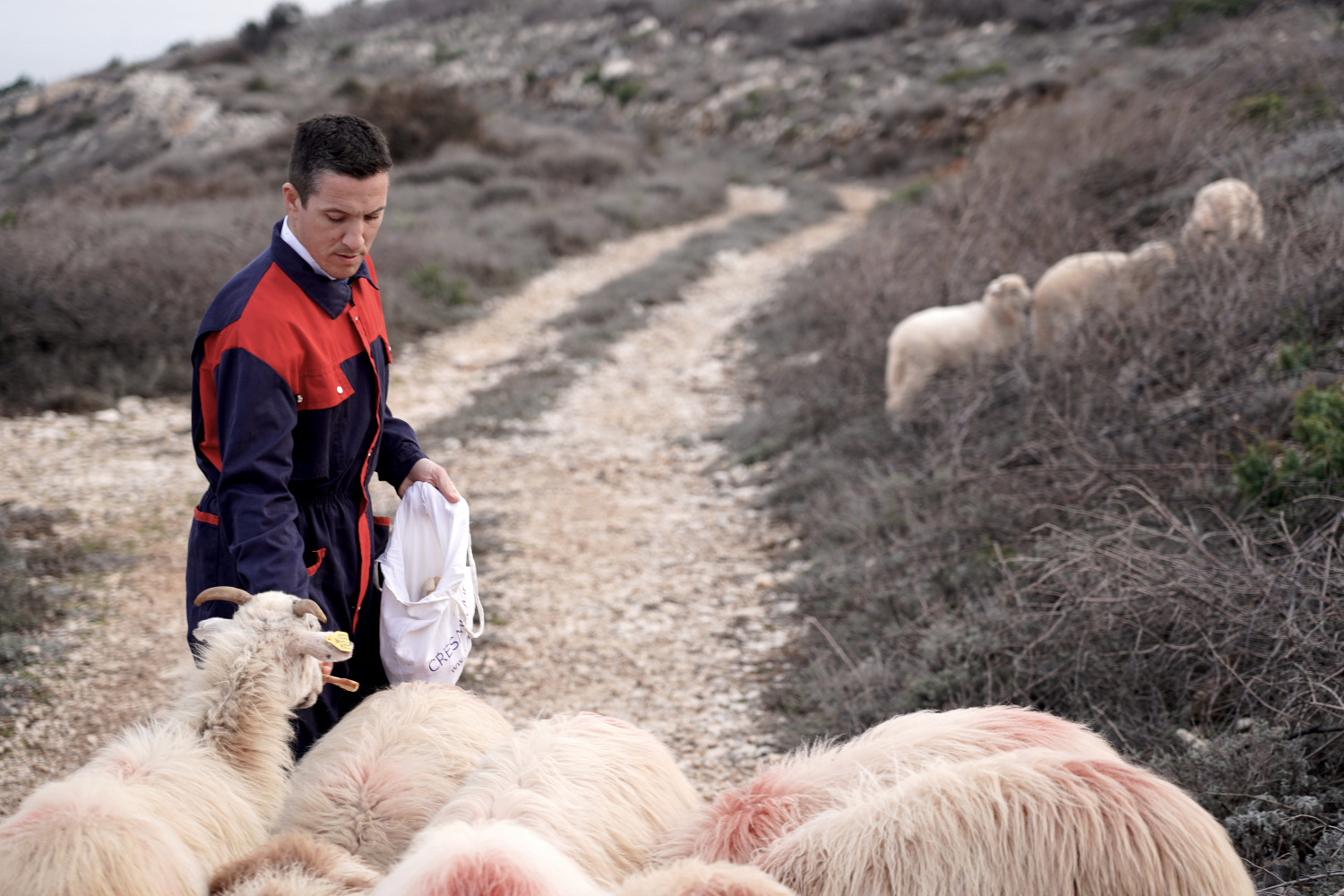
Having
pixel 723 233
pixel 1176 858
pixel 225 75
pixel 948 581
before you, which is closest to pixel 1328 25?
pixel 723 233

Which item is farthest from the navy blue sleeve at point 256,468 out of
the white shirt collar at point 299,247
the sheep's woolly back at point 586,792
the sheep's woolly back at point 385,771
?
the sheep's woolly back at point 586,792

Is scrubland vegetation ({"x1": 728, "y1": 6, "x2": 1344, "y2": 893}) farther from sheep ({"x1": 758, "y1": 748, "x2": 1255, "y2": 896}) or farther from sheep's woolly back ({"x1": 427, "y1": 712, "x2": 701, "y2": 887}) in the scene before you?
sheep's woolly back ({"x1": 427, "y1": 712, "x2": 701, "y2": 887})

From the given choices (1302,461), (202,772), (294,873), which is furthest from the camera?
(1302,461)

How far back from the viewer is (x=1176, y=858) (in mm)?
1498

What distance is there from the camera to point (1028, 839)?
5.10 feet

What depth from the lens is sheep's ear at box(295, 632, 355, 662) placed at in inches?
79.2

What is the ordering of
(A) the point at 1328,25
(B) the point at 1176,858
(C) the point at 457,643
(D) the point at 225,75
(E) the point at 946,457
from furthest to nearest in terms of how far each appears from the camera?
(D) the point at 225,75
(A) the point at 1328,25
(E) the point at 946,457
(C) the point at 457,643
(B) the point at 1176,858

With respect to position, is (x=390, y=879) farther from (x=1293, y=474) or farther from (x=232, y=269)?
(x=232, y=269)

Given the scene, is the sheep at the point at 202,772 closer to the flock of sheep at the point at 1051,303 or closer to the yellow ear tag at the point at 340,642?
the yellow ear tag at the point at 340,642

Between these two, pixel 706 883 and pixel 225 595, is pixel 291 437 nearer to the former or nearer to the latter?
pixel 225 595

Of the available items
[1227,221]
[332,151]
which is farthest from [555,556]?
[1227,221]

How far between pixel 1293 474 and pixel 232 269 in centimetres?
958

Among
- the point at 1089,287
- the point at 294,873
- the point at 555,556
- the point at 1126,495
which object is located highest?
the point at 294,873

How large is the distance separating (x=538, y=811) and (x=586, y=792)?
16 cm
